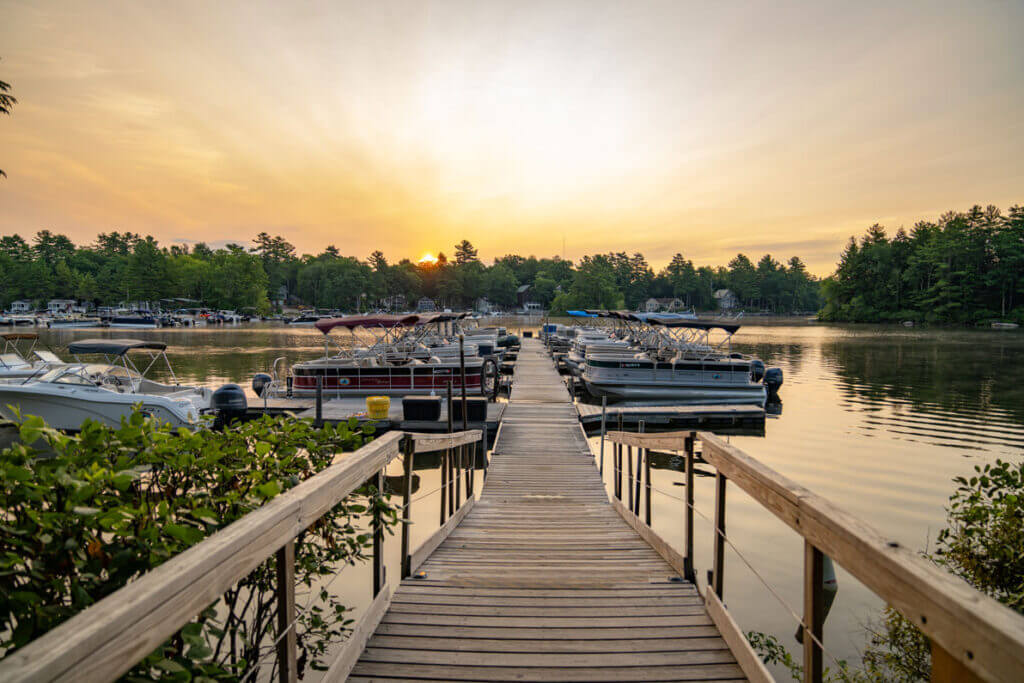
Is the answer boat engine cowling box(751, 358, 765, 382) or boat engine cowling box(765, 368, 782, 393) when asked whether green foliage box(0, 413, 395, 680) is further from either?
boat engine cowling box(765, 368, 782, 393)

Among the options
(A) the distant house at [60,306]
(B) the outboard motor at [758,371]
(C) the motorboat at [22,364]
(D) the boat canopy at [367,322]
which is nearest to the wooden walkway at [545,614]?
(D) the boat canopy at [367,322]

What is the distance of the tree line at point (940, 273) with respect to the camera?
7806 centimetres

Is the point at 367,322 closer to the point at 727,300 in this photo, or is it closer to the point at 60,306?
the point at 60,306

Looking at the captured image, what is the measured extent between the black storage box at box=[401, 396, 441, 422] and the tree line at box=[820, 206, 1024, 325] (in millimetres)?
99376

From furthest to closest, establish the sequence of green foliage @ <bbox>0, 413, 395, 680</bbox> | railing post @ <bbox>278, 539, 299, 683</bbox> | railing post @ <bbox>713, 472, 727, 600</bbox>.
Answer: railing post @ <bbox>713, 472, 727, 600</bbox> → railing post @ <bbox>278, 539, 299, 683</bbox> → green foliage @ <bbox>0, 413, 395, 680</bbox>

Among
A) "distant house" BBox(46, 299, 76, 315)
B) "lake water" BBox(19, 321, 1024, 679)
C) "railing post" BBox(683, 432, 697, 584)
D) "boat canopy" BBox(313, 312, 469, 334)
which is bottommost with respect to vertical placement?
"lake water" BBox(19, 321, 1024, 679)

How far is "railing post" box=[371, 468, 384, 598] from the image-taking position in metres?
2.84

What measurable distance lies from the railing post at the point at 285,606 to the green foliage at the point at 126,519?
142mm

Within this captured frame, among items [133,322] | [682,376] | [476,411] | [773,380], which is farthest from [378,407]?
[133,322]

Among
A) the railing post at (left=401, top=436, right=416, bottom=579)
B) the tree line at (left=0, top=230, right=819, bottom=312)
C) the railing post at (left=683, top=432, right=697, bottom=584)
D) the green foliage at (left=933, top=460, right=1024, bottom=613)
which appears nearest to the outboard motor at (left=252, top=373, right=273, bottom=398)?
the railing post at (left=401, top=436, right=416, bottom=579)

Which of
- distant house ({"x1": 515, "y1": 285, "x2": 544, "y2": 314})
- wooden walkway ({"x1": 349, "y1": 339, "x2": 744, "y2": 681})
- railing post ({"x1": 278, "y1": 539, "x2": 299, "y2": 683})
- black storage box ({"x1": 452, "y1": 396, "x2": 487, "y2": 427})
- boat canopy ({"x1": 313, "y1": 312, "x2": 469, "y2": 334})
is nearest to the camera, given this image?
railing post ({"x1": 278, "y1": 539, "x2": 299, "y2": 683})

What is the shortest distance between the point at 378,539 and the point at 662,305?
133 m

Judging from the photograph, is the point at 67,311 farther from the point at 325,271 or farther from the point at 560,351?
the point at 560,351

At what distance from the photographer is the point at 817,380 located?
87.5ft
